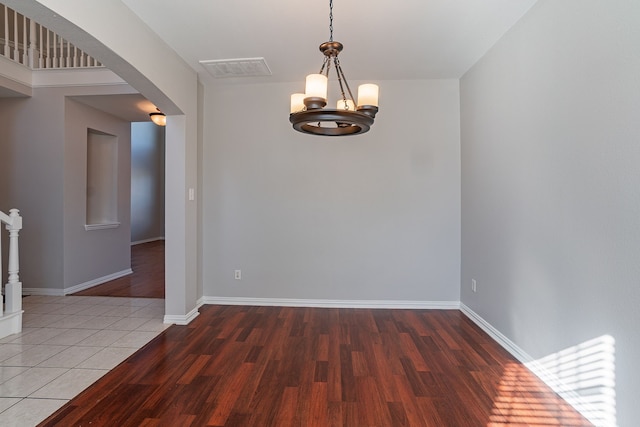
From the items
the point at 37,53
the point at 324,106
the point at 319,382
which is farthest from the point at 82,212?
the point at 324,106

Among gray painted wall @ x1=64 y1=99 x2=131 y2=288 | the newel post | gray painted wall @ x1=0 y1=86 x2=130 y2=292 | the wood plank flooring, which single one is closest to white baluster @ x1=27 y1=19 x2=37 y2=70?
gray painted wall @ x1=0 y1=86 x2=130 y2=292

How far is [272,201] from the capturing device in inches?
143

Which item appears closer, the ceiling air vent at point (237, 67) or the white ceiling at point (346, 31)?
the white ceiling at point (346, 31)

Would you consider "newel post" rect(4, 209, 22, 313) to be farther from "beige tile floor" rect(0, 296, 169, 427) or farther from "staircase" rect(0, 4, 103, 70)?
"staircase" rect(0, 4, 103, 70)

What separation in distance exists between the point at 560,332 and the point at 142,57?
3456 mm

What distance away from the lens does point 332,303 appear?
11.8 ft

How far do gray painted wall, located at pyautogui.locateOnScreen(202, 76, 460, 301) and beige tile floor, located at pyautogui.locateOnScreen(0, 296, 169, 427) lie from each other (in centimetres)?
91

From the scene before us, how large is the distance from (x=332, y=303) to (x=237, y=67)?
2676 millimetres

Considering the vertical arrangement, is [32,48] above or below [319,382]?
above

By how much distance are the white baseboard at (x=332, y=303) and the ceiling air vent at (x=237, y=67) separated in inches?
96.6

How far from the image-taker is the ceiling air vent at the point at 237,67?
3078mm

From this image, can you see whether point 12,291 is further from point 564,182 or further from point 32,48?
point 564,182

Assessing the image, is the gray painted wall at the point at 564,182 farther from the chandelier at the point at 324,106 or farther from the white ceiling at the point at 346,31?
the chandelier at the point at 324,106

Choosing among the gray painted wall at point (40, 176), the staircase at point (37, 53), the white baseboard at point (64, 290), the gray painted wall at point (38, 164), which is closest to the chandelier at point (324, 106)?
the gray painted wall at point (40, 176)
